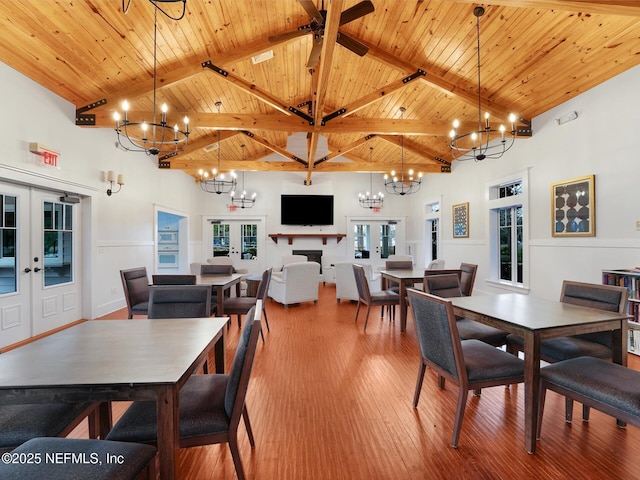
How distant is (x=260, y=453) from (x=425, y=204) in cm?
824

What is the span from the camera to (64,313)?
4.46m

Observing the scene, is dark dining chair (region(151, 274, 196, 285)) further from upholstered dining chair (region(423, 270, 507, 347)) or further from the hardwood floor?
upholstered dining chair (region(423, 270, 507, 347))

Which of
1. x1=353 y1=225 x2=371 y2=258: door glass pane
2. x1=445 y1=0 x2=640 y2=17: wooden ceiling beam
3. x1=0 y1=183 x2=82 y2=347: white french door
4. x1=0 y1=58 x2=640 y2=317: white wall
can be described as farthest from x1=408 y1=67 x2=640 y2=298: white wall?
x1=0 y1=183 x2=82 y2=347: white french door

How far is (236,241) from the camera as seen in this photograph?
31.7ft

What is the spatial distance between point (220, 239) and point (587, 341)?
29.5ft

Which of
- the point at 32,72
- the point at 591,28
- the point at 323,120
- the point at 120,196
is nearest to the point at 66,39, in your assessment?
the point at 32,72

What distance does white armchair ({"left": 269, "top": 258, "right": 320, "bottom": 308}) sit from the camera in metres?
5.80

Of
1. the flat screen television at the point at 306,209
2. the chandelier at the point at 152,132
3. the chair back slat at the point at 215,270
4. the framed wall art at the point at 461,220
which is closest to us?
the chandelier at the point at 152,132

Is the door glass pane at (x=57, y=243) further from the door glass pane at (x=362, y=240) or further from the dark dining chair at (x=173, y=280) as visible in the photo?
the door glass pane at (x=362, y=240)

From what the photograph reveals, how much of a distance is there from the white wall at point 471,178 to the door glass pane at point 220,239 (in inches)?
67.3

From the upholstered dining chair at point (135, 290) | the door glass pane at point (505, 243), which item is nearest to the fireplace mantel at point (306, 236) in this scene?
the door glass pane at point (505, 243)

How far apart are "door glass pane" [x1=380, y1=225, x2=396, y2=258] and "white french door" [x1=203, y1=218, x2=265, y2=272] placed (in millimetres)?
3769

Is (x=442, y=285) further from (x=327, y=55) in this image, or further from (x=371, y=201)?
(x=371, y=201)

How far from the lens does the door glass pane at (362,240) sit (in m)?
9.84
